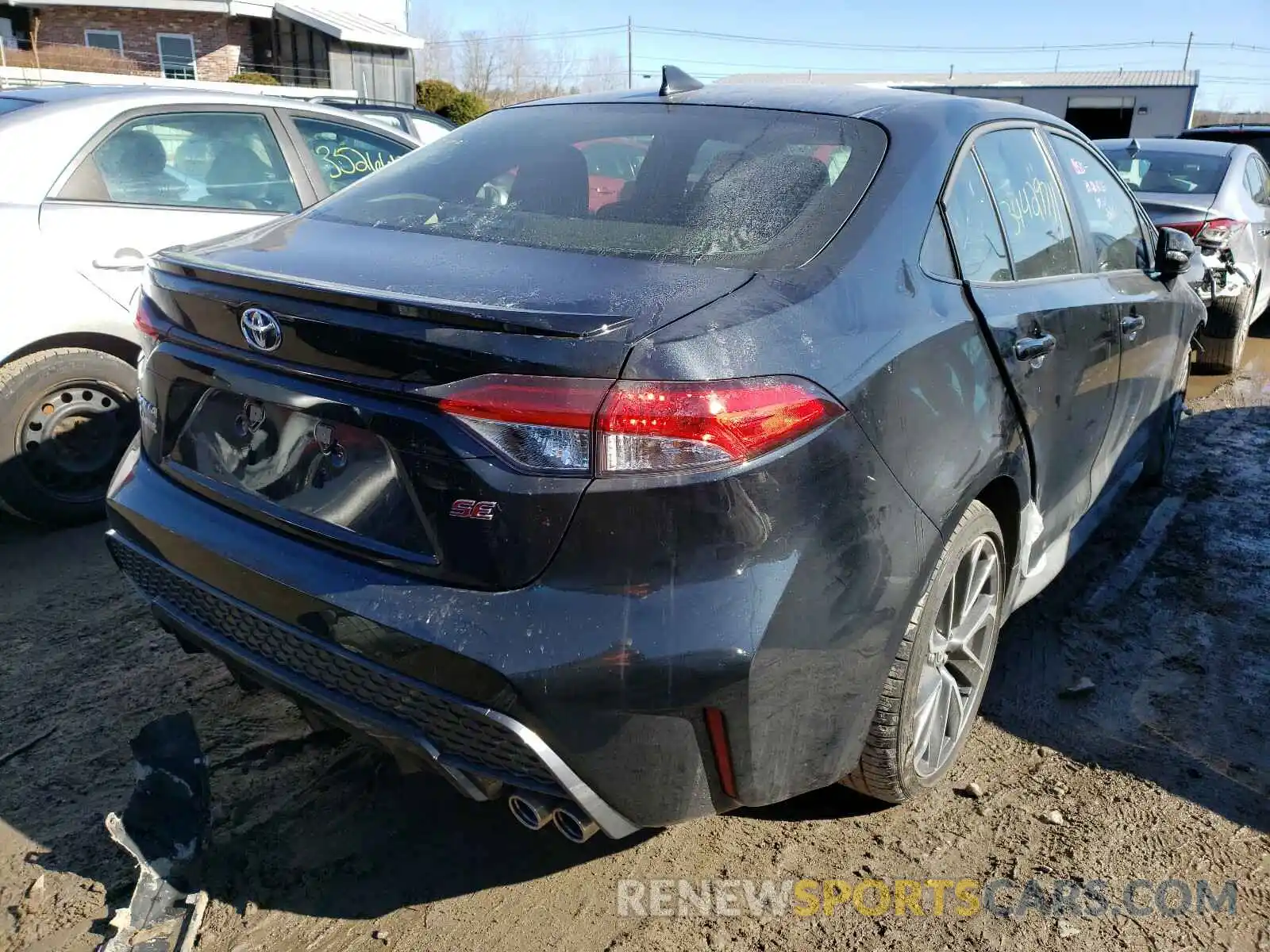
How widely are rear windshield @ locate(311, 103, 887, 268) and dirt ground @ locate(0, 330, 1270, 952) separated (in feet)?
4.65

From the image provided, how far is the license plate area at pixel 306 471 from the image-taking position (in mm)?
1864

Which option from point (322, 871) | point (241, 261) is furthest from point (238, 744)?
point (241, 261)

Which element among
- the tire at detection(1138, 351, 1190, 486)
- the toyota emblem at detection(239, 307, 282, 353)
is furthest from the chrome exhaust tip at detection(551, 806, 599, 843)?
the tire at detection(1138, 351, 1190, 486)

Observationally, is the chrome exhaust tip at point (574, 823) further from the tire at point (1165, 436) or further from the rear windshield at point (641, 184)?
the tire at point (1165, 436)

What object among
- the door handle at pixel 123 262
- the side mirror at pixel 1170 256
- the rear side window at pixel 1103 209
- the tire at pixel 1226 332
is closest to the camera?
the rear side window at pixel 1103 209

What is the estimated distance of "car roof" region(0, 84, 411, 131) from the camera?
4.16 metres

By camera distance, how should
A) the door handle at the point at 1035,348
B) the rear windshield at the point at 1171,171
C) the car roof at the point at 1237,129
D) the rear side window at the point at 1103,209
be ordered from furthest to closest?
the car roof at the point at 1237,129 < the rear windshield at the point at 1171,171 < the rear side window at the point at 1103,209 < the door handle at the point at 1035,348

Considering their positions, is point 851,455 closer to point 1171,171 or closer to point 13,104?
point 13,104

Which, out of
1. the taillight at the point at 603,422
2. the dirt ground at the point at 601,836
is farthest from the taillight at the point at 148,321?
the dirt ground at the point at 601,836

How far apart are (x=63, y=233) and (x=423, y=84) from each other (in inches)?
983

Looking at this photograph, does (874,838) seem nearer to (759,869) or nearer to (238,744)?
(759,869)

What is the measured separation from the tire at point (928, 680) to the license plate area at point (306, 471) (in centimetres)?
105

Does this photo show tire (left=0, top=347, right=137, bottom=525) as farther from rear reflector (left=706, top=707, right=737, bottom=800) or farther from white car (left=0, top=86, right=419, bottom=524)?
rear reflector (left=706, top=707, right=737, bottom=800)

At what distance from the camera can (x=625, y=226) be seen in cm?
226
